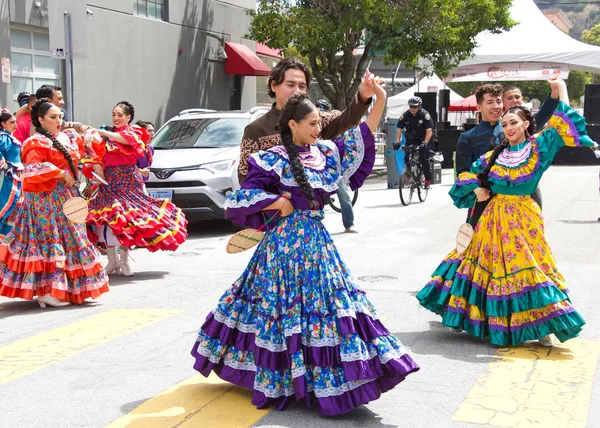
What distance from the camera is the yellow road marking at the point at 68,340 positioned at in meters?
6.34

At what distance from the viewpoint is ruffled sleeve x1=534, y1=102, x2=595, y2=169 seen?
6441mm

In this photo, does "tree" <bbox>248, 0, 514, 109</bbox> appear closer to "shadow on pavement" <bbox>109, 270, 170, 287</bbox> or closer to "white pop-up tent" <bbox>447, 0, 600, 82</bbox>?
"white pop-up tent" <bbox>447, 0, 600, 82</bbox>

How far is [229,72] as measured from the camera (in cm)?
2788

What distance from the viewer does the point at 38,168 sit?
8109mm

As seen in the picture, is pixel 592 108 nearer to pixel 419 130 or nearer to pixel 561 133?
pixel 419 130

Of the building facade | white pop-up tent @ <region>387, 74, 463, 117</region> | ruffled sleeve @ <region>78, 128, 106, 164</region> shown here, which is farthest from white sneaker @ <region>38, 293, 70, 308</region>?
white pop-up tent @ <region>387, 74, 463, 117</region>

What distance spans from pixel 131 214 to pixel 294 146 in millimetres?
5041

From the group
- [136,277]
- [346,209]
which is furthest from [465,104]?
[136,277]

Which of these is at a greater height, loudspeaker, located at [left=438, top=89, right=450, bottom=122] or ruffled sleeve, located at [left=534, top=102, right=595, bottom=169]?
loudspeaker, located at [left=438, top=89, right=450, bottom=122]

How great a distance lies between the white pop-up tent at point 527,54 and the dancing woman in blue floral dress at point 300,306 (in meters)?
26.8

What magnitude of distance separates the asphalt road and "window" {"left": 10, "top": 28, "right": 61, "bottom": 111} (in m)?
8.05

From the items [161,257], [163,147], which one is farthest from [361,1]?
[161,257]

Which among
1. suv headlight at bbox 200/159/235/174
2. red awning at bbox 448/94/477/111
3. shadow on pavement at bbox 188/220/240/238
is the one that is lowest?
shadow on pavement at bbox 188/220/240/238

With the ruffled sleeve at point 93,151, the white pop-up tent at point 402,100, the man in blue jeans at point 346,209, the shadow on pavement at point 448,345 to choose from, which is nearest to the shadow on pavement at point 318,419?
the shadow on pavement at point 448,345
